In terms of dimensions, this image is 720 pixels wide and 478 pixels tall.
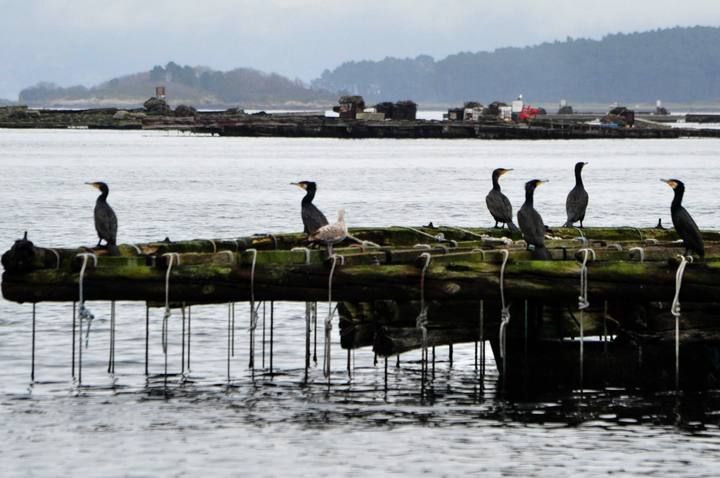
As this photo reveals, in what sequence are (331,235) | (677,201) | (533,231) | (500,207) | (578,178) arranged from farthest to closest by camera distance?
1. (578,178)
2. (500,207)
3. (677,201)
4. (533,231)
5. (331,235)

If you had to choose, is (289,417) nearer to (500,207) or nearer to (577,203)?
(500,207)

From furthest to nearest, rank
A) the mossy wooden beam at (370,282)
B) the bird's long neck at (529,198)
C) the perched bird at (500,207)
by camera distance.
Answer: the perched bird at (500,207) → the bird's long neck at (529,198) → the mossy wooden beam at (370,282)

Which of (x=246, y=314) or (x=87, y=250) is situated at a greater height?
(x=87, y=250)

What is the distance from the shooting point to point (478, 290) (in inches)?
834

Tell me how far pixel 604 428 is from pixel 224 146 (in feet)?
511

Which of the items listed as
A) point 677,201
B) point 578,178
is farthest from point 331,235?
point 578,178

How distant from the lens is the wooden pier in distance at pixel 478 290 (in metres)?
21.2

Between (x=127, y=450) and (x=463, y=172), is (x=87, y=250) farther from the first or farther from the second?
(x=463, y=172)

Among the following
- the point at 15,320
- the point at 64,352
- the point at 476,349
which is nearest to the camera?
the point at 476,349

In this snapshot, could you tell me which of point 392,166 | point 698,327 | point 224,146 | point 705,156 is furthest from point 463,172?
point 698,327

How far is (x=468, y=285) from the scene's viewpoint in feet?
69.5

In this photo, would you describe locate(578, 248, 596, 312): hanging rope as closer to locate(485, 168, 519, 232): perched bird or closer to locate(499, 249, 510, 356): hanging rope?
locate(499, 249, 510, 356): hanging rope

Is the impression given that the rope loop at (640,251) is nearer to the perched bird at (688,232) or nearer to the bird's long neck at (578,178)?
the perched bird at (688,232)

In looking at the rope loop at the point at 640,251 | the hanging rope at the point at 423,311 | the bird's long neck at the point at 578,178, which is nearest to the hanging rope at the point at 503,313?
the hanging rope at the point at 423,311
